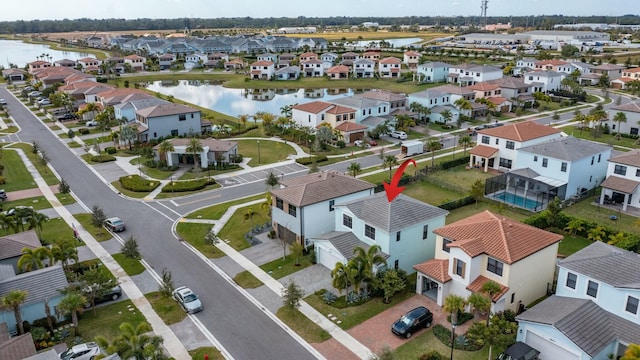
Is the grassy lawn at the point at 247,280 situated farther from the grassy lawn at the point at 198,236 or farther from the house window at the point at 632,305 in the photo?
the house window at the point at 632,305

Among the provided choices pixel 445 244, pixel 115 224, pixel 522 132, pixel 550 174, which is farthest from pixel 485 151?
pixel 115 224

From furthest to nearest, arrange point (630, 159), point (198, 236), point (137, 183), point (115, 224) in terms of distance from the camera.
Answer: point (137, 183) < point (630, 159) < point (115, 224) < point (198, 236)

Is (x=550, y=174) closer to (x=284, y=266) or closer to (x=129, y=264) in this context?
(x=284, y=266)

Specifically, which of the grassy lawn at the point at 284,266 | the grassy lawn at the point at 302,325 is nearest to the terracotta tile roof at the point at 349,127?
the grassy lawn at the point at 284,266

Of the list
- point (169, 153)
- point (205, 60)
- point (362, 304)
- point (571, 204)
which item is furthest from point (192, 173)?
point (205, 60)

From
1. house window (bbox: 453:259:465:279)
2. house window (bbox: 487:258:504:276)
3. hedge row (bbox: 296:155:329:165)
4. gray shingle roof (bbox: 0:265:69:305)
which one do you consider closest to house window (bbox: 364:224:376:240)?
house window (bbox: 453:259:465:279)

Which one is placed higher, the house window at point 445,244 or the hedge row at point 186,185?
the house window at point 445,244
